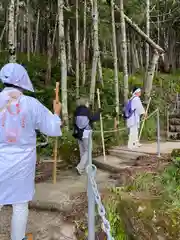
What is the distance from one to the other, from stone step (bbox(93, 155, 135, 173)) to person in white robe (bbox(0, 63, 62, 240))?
399 centimetres

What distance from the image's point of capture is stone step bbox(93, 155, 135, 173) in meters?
7.32

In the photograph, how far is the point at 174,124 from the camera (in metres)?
13.8

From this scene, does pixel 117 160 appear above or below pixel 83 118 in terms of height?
below

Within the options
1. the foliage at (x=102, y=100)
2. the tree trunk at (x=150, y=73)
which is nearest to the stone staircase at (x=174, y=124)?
the foliage at (x=102, y=100)

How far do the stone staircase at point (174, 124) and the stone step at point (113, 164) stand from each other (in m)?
4.75

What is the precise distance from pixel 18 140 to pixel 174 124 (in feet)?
36.7

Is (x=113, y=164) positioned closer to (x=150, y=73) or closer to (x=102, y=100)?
(x=102, y=100)

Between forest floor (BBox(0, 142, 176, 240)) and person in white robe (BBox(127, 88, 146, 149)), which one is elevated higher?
person in white robe (BBox(127, 88, 146, 149))

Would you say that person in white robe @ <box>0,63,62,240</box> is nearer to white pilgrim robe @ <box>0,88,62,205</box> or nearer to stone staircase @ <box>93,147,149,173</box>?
white pilgrim robe @ <box>0,88,62,205</box>

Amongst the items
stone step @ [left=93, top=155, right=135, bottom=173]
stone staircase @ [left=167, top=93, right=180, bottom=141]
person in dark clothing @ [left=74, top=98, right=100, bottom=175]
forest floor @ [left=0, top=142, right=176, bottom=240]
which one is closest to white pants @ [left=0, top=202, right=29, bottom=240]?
forest floor @ [left=0, top=142, right=176, bottom=240]

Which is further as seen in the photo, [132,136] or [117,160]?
[132,136]

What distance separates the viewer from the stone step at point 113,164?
7.32m

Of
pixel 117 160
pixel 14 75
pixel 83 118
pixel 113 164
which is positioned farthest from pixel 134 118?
pixel 14 75

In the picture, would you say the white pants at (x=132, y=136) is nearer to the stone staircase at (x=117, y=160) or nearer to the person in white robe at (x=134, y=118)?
the person in white robe at (x=134, y=118)
